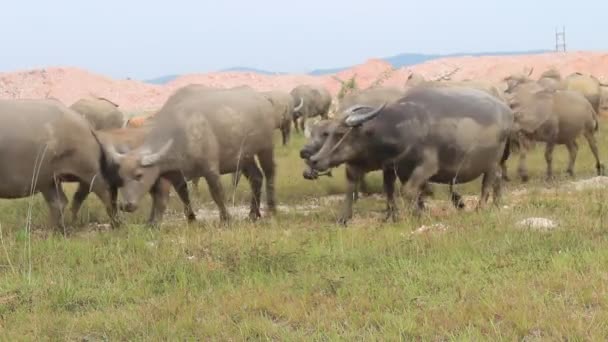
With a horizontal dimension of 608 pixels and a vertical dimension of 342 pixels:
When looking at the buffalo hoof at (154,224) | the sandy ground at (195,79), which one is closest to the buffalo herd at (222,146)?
the buffalo hoof at (154,224)

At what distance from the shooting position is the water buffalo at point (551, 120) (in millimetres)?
14492

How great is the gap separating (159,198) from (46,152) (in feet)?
5.13

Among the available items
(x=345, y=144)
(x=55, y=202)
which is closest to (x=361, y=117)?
(x=345, y=144)

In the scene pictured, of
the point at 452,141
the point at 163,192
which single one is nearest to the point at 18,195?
the point at 163,192

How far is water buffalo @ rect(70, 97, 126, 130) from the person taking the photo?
1597cm

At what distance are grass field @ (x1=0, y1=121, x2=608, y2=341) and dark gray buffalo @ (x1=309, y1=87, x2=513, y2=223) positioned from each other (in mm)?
692

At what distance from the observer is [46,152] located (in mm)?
9102

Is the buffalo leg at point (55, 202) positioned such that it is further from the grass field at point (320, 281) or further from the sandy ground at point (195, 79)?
the sandy ground at point (195, 79)

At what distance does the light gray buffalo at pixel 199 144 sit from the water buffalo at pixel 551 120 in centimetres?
583

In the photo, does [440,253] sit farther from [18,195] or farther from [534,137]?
[534,137]

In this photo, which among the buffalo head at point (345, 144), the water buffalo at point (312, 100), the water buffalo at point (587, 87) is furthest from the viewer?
the water buffalo at point (312, 100)

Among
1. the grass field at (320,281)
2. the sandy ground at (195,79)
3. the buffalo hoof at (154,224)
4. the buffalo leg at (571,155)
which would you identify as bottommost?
the sandy ground at (195,79)

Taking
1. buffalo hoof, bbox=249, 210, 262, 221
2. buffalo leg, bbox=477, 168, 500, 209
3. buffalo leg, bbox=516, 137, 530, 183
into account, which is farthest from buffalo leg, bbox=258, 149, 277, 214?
buffalo leg, bbox=516, 137, 530, 183

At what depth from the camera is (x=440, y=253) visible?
22.4 feet
